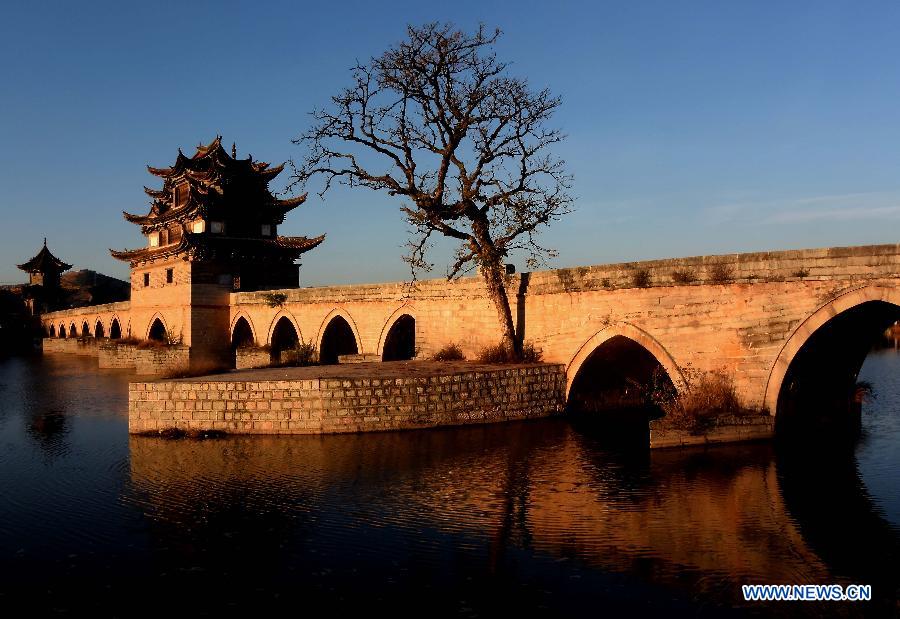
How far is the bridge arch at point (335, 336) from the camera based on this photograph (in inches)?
1100

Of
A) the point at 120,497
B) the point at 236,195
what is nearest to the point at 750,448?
the point at 120,497

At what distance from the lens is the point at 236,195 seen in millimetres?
38750

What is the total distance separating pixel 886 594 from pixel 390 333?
1870 centimetres

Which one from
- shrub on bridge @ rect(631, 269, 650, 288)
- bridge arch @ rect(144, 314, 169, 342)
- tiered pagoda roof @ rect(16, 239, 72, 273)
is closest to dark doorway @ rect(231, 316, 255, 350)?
bridge arch @ rect(144, 314, 169, 342)

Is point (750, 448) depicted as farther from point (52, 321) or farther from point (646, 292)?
point (52, 321)

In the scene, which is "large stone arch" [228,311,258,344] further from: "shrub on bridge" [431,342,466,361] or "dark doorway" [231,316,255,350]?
"shrub on bridge" [431,342,466,361]

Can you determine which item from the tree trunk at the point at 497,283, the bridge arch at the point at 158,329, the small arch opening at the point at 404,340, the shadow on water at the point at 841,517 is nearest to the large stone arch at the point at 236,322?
the bridge arch at the point at 158,329

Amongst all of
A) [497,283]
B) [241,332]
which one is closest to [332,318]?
[241,332]

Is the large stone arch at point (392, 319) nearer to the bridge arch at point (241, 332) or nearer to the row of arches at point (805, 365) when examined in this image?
the row of arches at point (805, 365)

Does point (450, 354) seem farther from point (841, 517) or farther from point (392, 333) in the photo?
point (841, 517)

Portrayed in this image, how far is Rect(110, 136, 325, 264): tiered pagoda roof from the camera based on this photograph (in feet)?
122

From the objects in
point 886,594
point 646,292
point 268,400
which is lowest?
point 886,594

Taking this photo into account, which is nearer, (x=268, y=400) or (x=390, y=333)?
(x=268, y=400)

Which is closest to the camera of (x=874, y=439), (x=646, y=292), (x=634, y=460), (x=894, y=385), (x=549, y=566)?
(x=549, y=566)
